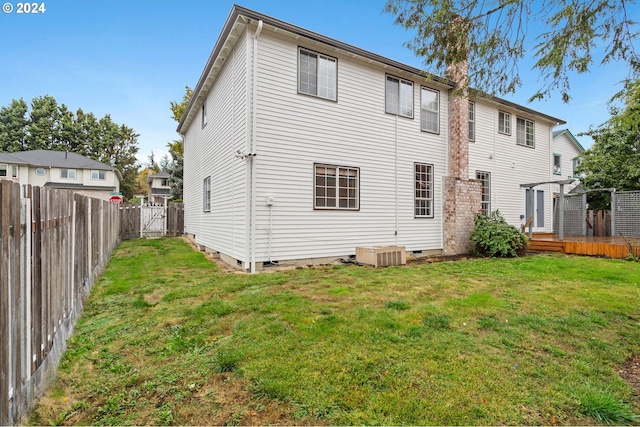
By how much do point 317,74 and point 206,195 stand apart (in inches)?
244

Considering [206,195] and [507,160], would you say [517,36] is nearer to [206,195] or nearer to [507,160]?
[507,160]

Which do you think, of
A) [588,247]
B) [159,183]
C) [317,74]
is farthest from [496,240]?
[159,183]

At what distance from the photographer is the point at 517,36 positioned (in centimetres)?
486

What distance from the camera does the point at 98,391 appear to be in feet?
8.43

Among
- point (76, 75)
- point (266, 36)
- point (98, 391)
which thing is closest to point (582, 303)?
point (98, 391)

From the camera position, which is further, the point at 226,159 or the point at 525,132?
the point at 525,132

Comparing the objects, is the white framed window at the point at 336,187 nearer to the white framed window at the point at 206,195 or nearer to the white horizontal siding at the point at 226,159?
the white horizontal siding at the point at 226,159

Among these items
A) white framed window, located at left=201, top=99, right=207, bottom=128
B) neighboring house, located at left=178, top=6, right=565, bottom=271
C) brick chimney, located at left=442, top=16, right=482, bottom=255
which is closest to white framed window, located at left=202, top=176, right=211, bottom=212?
neighboring house, located at left=178, top=6, right=565, bottom=271

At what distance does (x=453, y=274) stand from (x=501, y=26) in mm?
4870

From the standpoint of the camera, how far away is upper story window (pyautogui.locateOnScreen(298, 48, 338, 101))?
820cm

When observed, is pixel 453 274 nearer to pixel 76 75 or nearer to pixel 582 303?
pixel 582 303

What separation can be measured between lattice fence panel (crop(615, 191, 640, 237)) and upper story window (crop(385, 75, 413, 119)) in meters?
9.92

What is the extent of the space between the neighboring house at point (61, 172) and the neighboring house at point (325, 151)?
26.4 meters

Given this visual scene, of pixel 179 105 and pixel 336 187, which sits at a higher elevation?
pixel 179 105
